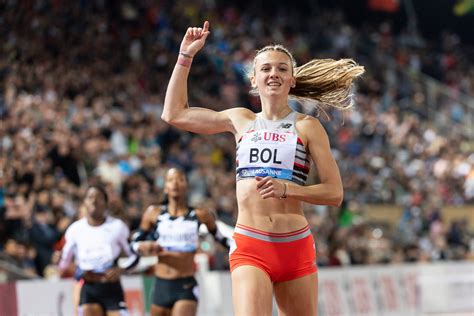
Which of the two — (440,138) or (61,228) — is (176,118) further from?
(440,138)

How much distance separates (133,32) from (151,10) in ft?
4.17

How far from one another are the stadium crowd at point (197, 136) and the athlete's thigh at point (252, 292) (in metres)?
5.91

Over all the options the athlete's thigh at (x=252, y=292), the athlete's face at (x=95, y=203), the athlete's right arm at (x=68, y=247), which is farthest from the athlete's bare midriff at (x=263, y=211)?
the athlete's right arm at (x=68, y=247)

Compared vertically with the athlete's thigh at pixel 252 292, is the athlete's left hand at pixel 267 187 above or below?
above

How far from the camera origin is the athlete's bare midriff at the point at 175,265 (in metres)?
10.8

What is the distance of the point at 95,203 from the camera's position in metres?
10.8

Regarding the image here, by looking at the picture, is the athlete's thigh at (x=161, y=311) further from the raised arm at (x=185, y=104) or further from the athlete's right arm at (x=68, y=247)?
the raised arm at (x=185, y=104)

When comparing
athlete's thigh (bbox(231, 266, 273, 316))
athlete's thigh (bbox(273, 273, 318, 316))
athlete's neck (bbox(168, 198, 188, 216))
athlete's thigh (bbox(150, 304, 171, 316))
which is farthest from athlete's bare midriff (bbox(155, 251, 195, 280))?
athlete's thigh (bbox(231, 266, 273, 316))

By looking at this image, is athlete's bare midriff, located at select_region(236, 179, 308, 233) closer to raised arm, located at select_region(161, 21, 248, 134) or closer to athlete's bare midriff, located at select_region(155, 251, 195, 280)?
raised arm, located at select_region(161, 21, 248, 134)

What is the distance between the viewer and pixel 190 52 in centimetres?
701

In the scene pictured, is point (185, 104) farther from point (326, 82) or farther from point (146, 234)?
point (146, 234)

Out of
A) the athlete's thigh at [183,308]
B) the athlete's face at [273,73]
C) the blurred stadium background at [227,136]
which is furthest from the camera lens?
the blurred stadium background at [227,136]

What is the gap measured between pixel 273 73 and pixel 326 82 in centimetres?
58

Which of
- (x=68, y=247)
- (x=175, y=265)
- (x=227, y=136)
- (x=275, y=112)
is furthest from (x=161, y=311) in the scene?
(x=227, y=136)
